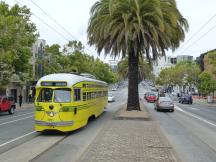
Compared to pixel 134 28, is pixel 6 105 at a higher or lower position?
lower

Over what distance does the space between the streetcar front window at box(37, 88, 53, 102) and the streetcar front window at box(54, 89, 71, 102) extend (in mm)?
226

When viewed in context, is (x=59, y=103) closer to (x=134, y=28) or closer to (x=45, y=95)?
(x=45, y=95)

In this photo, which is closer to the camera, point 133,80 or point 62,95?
point 62,95

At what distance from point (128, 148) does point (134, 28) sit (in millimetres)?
15725

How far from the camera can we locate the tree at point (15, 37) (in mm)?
34750

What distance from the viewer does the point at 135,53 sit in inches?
1142

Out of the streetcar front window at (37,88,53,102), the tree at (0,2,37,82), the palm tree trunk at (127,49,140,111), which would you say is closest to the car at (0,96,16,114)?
the tree at (0,2,37,82)

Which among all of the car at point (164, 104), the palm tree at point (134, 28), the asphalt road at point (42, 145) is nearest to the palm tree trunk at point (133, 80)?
the palm tree at point (134, 28)

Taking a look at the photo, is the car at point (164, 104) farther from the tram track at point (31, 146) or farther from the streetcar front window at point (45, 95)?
the streetcar front window at point (45, 95)

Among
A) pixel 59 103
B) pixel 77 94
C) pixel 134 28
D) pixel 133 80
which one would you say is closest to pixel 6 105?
pixel 133 80

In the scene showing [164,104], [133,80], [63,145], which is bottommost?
[63,145]

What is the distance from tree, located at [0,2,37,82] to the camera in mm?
34750

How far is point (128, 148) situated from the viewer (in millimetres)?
13289

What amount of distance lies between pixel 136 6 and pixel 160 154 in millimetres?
17348
